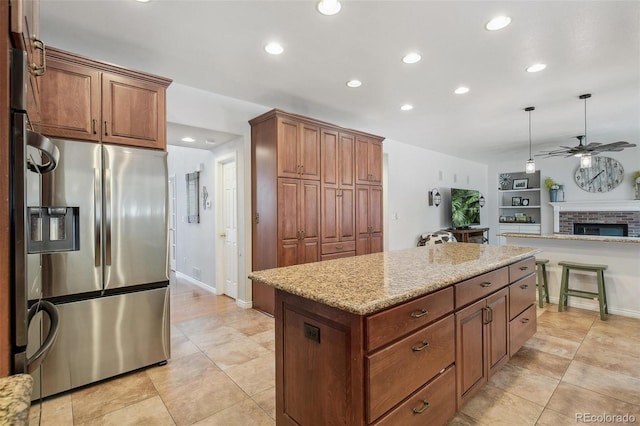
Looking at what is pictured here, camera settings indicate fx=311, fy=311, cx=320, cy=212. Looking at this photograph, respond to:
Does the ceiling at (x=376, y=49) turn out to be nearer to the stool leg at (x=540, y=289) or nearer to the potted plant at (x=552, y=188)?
the stool leg at (x=540, y=289)

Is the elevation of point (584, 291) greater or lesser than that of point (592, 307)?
greater

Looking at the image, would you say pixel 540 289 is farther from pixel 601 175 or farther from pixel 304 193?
pixel 601 175

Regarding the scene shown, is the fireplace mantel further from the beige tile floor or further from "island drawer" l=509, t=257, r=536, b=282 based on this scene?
"island drawer" l=509, t=257, r=536, b=282

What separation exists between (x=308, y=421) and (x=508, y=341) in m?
1.69

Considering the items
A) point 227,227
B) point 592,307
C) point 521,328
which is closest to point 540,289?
point 592,307

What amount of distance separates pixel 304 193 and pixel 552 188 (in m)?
7.21

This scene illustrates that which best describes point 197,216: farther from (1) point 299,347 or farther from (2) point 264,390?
(1) point 299,347

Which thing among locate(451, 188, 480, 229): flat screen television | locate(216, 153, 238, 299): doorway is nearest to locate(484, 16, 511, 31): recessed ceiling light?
locate(216, 153, 238, 299): doorway

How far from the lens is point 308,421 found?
148cm

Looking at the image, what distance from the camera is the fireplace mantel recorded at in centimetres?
673

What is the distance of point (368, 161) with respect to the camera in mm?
4652

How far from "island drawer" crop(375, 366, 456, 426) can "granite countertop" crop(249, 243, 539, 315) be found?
1.62ft

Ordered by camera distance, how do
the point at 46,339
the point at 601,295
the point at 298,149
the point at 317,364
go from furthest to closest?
the point at 298,149 → the point at 601,295 → the point at 317,364 → the point at 46,339

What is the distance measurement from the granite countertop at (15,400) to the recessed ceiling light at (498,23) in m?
3.04
